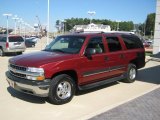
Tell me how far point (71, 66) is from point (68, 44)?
3.83 feet

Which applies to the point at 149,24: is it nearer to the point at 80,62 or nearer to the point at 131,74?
the point at 131,74

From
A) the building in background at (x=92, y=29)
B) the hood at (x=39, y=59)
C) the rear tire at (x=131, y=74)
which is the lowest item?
the rear tire at (x=131, y=74)

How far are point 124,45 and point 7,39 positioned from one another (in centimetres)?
1266

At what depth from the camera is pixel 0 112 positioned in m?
6.54

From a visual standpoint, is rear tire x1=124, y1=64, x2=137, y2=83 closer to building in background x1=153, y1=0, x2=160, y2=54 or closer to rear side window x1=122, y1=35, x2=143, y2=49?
rear side window x1=122, y1=35, x2=143, y2=49

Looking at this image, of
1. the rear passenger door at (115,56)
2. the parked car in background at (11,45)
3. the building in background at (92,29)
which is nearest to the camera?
the rear passenger door at (115,56)

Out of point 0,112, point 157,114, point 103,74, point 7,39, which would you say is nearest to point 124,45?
point 103,74

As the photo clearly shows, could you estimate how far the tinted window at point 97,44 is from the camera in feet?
26.7

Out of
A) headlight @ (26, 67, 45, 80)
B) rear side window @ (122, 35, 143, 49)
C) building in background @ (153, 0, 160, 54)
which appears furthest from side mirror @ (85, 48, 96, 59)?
building in background @ (153, 0, 160, 54)

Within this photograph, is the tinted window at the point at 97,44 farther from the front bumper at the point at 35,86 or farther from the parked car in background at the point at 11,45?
the parked car in background at the point at 11,45

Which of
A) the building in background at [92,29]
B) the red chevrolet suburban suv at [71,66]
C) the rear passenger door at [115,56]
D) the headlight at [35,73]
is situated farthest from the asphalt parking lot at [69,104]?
the building in background at [92,29]

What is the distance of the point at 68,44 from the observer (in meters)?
8.25

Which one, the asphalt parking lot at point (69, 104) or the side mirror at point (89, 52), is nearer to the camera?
the asphalt parking lot at point (69, 104)

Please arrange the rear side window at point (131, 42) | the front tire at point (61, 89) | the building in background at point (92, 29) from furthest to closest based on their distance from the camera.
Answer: the building in background at point (92, 29), the rear side window at point (131, 42), the front tire at point (61, 89)
